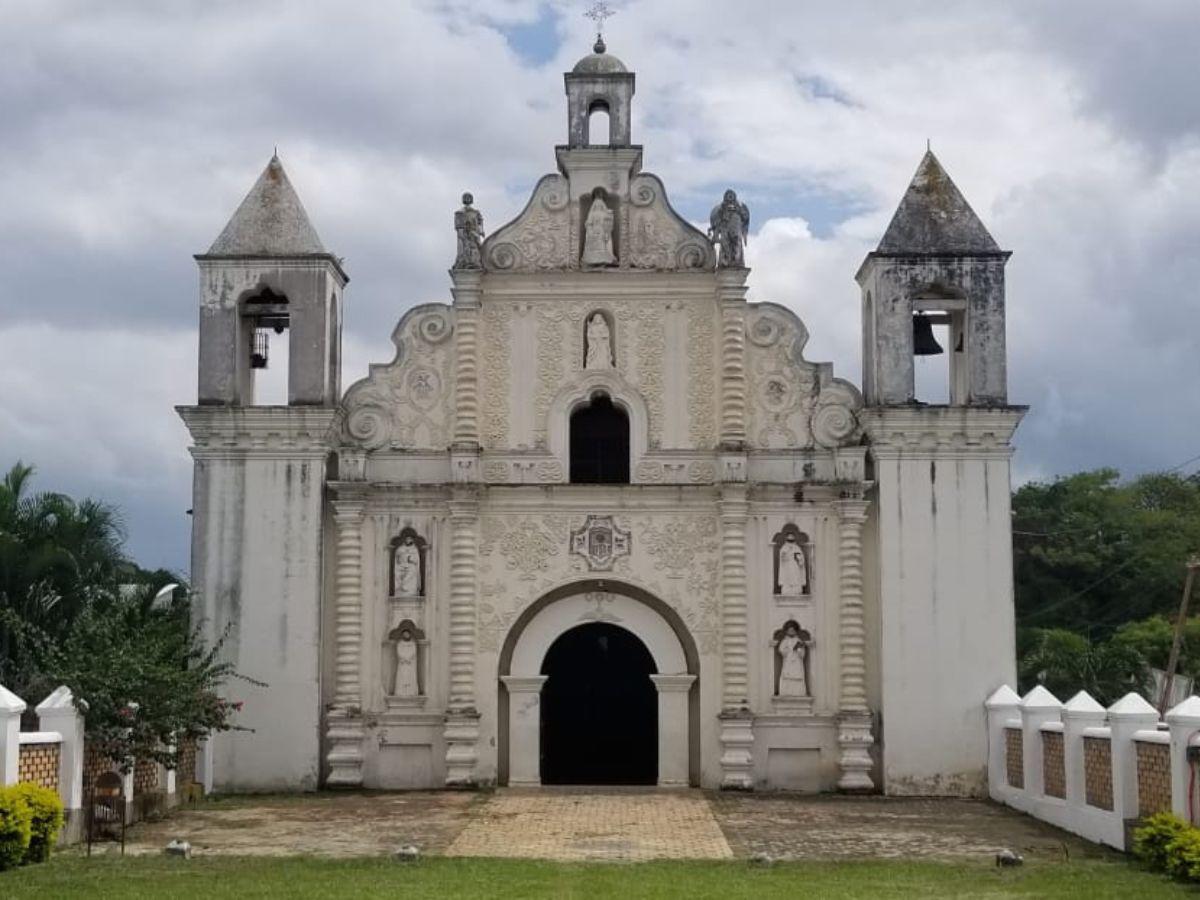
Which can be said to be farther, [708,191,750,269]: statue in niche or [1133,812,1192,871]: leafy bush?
[708,191,750,269]: statue in niche

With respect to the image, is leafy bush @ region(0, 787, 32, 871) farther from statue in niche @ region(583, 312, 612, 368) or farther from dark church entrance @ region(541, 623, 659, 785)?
statue in niche @ region(583, 312, 612, 368)

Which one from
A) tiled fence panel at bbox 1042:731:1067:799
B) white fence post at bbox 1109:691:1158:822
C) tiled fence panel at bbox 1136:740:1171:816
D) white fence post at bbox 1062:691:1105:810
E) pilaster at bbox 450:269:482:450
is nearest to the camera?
tiled fence panel at bbox 1136:740:1171:816

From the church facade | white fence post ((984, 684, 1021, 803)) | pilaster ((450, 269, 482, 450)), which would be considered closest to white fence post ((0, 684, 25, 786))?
the church facade

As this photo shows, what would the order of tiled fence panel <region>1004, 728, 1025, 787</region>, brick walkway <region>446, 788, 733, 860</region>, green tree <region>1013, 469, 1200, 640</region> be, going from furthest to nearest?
green tree <region>1013, 469, 1200, 640</region>
tiled fence panel <region>1004, 728, 1025, 787</region>
brick walkway <region>446, 788, 733, 860</region>

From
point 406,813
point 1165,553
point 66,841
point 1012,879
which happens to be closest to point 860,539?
point 406,813

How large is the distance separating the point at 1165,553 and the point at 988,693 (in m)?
28.3

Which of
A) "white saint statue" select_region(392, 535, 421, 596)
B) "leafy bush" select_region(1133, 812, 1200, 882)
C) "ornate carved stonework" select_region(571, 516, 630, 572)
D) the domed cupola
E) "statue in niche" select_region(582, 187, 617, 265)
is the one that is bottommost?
"leafy bush" select_region(1133, 812, 1200, 882)

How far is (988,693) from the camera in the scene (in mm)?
24531

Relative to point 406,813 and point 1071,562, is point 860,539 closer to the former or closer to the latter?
point 406,813

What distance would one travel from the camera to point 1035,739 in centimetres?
2202

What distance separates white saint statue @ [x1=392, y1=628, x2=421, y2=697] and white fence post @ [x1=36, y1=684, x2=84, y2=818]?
676 centimetres

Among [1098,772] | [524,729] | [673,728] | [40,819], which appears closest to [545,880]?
[40,819]

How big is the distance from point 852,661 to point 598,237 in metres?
7.51

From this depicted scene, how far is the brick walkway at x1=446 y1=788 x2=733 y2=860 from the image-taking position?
56.8ft
